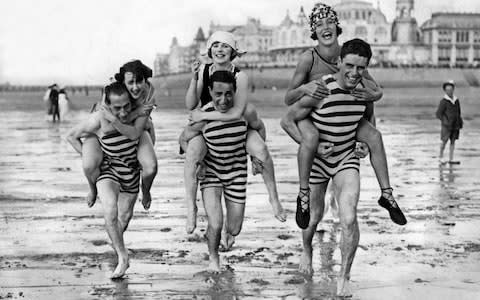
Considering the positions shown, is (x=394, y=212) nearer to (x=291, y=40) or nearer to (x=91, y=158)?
(x=91, y=158)

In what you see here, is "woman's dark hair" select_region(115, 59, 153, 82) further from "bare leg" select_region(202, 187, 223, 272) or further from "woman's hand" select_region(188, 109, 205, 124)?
"bare leg" select_region(202, 187, 223, 272)

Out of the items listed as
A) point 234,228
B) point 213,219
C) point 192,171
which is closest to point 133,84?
point 192,171

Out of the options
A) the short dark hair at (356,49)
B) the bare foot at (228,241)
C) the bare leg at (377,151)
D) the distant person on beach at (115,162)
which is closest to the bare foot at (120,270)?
the distant person on beach at (115,162)

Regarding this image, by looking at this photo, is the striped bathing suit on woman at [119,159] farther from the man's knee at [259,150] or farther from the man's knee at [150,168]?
the man's knee at [259,150]

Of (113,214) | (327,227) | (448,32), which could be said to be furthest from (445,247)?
(448,32)

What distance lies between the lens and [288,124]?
8.20 m

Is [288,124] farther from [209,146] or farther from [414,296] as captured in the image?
[414,296]

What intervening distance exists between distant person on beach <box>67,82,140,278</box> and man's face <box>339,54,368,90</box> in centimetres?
181

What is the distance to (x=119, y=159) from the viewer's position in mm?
8359

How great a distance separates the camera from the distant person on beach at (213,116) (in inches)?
324

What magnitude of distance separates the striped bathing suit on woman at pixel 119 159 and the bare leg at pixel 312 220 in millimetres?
1548

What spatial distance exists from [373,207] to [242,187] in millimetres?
4392

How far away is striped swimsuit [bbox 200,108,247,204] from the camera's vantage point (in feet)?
27.1

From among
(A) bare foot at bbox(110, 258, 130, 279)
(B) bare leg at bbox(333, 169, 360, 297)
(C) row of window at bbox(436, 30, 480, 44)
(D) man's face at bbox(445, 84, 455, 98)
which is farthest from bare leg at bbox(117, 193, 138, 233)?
(C) row of window at bbox(436, 30, 480, 44)
